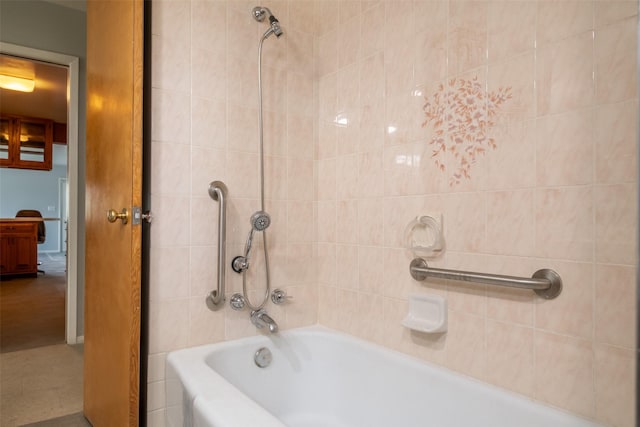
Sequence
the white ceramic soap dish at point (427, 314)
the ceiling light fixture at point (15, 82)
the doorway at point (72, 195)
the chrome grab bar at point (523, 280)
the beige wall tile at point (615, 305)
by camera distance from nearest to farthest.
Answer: the beige wall tile at point (615, 305), the chrome grab bar at point (523, 280), the white ceramic soap dish at point (427, 314), the doorway at point (72, 195), the ceiling light fixture at point (15, 82)

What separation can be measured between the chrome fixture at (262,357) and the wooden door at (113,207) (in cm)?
49

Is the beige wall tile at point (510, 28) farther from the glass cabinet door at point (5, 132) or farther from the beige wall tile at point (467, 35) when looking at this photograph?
the glass cabinet door at point (5, 132)

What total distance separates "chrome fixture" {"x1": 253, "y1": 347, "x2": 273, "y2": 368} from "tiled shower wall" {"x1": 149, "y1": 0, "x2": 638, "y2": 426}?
14 cm

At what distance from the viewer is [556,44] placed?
3.57 ft

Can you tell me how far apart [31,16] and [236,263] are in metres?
2.71

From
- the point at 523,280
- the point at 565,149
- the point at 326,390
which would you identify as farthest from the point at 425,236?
the point at 326,390

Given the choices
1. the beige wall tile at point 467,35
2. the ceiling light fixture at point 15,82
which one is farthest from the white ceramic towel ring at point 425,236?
the ceiling light fixture at point 15,82

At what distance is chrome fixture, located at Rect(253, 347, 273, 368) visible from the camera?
5.47ft

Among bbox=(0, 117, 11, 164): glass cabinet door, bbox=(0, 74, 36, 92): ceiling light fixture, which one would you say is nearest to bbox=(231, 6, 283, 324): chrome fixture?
bbox=(0, 74, 36, 92): ceiling light fixture

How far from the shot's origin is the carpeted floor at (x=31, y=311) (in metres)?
3.19

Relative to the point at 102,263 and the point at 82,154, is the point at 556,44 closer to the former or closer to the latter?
the point at 102,263

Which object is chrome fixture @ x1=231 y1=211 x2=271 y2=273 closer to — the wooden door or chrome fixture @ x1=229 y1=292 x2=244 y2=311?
chrome fixture @ x1=229 y1=292 x2=244 y2=311

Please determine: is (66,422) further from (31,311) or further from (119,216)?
(31,311)

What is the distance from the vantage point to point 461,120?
1327 millimetres
